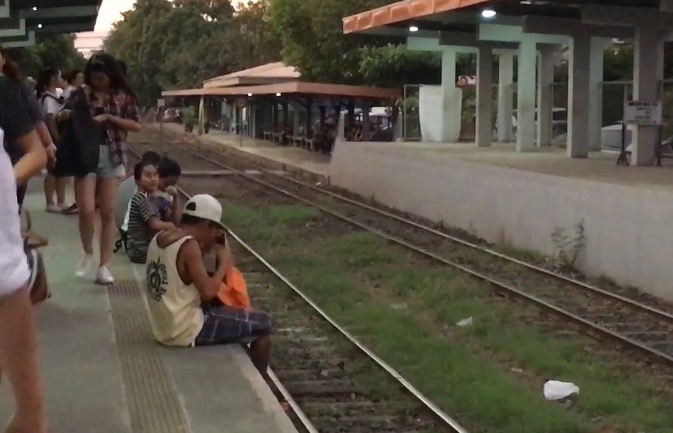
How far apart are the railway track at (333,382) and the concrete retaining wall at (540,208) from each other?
380 cm

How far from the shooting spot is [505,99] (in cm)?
3366

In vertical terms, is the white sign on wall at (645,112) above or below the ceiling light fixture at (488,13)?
below

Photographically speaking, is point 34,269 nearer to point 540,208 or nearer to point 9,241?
point 9,241

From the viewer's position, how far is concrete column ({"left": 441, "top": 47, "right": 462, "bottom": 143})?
33.4m

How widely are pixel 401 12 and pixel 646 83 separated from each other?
7326mm

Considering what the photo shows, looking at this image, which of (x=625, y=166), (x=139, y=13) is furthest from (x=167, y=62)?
(x=625, y=166)

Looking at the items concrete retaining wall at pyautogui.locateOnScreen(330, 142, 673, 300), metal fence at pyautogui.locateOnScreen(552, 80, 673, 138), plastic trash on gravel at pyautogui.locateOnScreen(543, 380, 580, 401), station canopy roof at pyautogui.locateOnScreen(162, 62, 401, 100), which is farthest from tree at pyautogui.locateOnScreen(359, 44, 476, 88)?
plastic trash on gravel at pyautogui.locateOnScreen(543, 380, 580, 401)

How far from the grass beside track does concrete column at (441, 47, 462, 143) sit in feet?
57.1

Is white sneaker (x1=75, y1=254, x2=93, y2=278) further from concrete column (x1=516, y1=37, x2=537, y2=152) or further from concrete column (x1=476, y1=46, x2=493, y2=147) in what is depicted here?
concrete column (x1=476, y1=46, x2=493, y2=147)

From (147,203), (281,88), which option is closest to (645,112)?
(147,203)

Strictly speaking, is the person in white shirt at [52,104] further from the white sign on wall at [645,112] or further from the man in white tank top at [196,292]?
the white sign on wall at [645,112]

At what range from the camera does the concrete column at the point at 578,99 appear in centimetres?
2409

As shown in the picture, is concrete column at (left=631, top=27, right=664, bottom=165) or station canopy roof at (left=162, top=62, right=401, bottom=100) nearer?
concrete column at (left=631, top=27, right=664, bottom=165)

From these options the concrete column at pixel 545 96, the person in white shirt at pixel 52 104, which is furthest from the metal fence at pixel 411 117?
the person in white shirt at pixel 52 104
